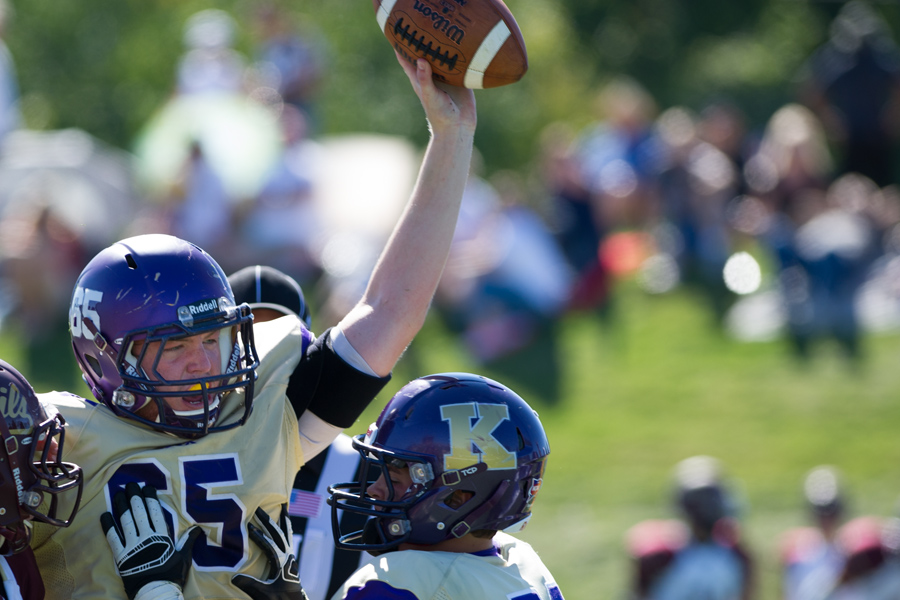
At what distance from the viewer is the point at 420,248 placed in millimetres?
2549

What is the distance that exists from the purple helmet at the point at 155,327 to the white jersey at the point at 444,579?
1.46ft

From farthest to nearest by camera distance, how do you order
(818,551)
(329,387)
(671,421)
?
(671,421), (818,551), (329,387)

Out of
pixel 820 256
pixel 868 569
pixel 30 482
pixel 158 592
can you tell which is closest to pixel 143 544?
pixel 158 592

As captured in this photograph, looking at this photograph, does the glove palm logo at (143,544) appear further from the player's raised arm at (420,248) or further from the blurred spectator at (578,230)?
the blurred spectator at (578,230)

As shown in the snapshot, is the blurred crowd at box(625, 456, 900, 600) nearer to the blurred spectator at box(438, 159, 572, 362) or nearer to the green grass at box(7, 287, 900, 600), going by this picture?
the green grass at box(7, 287, 900, 600)

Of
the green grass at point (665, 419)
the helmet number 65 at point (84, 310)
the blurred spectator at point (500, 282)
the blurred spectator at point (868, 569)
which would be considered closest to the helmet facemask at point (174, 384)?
the helmet number 65 at point (84, 310)

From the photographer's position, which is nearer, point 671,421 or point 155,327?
point 155,327

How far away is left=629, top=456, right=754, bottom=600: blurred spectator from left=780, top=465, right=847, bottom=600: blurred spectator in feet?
1.42

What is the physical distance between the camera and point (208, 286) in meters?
2.42

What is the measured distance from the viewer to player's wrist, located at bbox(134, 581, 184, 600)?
82.0 inches

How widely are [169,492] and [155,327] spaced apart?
34 centimetres

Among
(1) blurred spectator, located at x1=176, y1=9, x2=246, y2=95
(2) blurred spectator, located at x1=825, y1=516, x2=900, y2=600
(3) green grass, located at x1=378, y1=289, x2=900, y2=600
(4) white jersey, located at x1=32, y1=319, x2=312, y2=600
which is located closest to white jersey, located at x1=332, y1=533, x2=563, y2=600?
(4) white jersey, located at x1=32, y1=319, x2=312, y2=600

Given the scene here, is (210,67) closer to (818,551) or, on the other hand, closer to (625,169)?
(625,169)

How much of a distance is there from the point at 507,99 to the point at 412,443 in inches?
502
